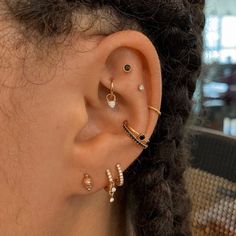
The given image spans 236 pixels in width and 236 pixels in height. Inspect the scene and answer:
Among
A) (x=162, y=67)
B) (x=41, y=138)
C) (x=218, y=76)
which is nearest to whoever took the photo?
(x=41, y=138)

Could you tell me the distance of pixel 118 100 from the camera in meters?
0.58

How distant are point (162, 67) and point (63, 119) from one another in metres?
0.19

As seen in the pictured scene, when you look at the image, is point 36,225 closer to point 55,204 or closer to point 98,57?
point 55,204

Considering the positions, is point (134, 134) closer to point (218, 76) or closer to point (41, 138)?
point (41, 138)

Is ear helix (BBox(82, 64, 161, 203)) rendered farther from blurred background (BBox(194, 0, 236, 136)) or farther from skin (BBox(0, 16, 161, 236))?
blurred background (BBox(194, 0, 236, 136))

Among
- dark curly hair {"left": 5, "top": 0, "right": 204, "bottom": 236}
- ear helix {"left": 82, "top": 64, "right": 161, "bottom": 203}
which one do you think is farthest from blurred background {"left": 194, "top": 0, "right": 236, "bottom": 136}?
ear helix {"left": 82, "top": 64, "right": 161, "bottom": 203}

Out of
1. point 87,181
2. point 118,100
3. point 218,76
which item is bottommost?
point 218,76

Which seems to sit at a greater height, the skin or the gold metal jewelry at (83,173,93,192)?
the skin

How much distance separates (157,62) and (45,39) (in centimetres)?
16

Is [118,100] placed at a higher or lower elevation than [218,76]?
higher

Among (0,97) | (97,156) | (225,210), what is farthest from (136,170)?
(225,210)

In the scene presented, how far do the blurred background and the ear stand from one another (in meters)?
0.19

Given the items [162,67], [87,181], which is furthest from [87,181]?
[162,67]

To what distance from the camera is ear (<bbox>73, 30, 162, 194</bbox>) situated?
556 mm
